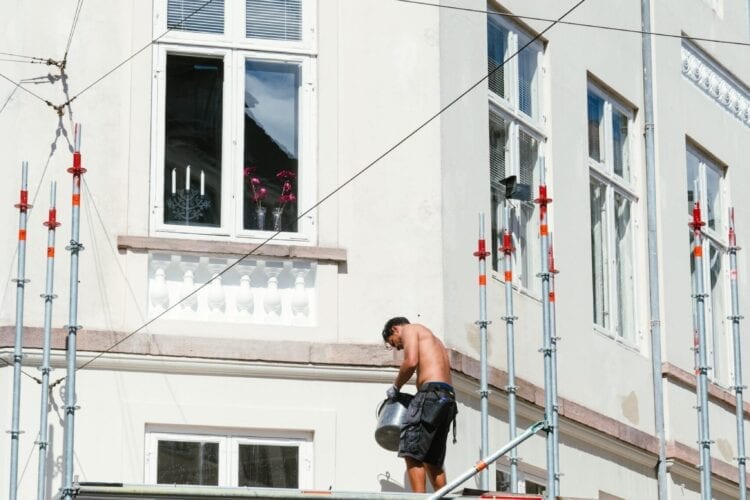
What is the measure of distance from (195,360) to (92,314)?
0.98 meters

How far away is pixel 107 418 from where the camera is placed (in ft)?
64.3

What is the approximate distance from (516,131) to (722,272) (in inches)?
231

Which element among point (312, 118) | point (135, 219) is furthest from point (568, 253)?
point (135, 219)

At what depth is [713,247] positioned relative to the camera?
2798cm

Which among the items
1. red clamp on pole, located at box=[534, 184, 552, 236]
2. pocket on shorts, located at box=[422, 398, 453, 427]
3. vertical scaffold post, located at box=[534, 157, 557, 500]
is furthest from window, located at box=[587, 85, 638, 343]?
pocket on shorts, located at box=[422, 398, 453, 427]

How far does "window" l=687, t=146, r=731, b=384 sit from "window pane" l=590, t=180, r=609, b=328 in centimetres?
219

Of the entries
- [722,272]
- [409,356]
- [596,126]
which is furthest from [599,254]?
[409,356]

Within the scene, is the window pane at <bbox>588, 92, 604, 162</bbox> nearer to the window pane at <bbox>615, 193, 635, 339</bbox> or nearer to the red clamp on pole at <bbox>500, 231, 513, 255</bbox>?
the window pane at <bbox>615, 193, 635, 339</bbox>

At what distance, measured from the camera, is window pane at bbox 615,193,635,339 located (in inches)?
1000

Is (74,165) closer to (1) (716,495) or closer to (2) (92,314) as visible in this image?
(2) (92,314)

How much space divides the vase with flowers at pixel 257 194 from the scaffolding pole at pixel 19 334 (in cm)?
223

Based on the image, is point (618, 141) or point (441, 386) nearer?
point (441, 386)

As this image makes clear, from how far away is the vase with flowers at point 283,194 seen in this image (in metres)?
20.8

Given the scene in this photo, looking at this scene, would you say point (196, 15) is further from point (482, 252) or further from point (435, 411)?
point (435, 411)
